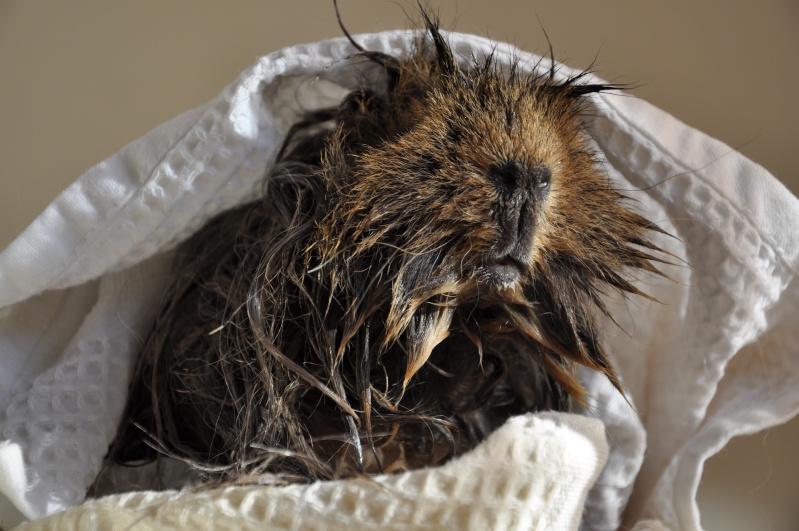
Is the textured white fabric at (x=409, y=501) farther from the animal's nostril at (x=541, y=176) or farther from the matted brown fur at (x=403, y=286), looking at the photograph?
the animal's nostril at (x=541, y=176)

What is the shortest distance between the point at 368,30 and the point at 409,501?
0.62 meters

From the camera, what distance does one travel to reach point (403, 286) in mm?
476

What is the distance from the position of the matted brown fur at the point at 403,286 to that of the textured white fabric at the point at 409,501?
39 millimetres

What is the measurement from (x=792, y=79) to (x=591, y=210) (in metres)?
0.43

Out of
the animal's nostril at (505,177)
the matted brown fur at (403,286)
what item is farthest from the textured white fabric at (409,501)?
the animal's nostril at (505,177)

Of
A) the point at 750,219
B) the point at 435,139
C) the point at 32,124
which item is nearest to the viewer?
the point at 435,139

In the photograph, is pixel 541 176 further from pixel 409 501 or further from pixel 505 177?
pixel 409 501

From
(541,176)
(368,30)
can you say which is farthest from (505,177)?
(368,30)

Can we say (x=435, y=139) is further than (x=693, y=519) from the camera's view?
No

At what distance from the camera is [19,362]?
28.5 inches

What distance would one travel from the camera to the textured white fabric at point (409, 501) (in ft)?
1.54

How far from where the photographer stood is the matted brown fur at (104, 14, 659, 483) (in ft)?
1.55

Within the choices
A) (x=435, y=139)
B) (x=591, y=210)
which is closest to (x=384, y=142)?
(x=435, y=139)

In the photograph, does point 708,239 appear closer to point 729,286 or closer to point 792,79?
point 729,286
